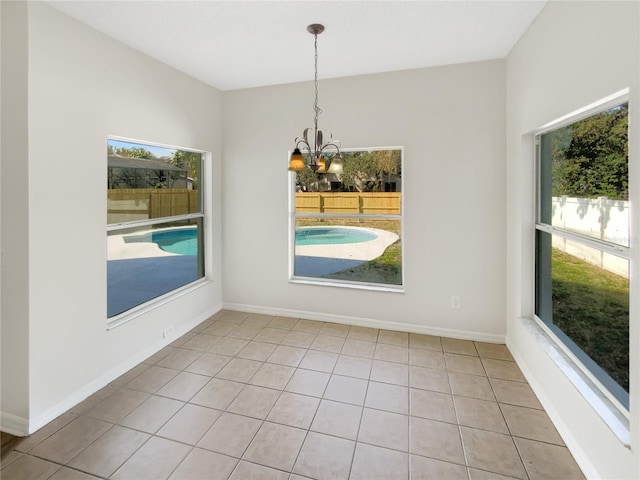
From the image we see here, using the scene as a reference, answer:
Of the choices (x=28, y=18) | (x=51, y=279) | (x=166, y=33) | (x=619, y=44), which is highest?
(x=166, y=33)

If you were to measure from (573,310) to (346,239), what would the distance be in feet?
7.58

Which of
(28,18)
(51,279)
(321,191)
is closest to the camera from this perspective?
(28,18)

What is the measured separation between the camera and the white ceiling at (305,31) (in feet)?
7.50

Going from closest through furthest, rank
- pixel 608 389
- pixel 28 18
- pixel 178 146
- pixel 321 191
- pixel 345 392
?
pixel 608 389 → pixel 28 18 → pixel 345 392 → pixel 178 146 → pixel 321 191

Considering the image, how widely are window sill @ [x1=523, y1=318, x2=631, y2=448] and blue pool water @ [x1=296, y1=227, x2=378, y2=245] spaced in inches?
74.6

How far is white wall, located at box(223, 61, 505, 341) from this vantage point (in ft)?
10.7

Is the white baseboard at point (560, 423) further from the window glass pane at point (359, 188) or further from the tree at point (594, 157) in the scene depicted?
the window glass pane at point (359, 188)

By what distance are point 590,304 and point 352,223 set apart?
2.36 m

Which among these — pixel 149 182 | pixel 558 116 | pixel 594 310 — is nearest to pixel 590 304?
pixel 594 310

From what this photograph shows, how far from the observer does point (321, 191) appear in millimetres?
3941

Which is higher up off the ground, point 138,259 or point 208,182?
point 208,182

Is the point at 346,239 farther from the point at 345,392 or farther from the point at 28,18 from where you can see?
the point at 28,18

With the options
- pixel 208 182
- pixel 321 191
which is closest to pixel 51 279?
pixel 208 182

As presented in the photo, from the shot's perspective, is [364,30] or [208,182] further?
[208,182]
